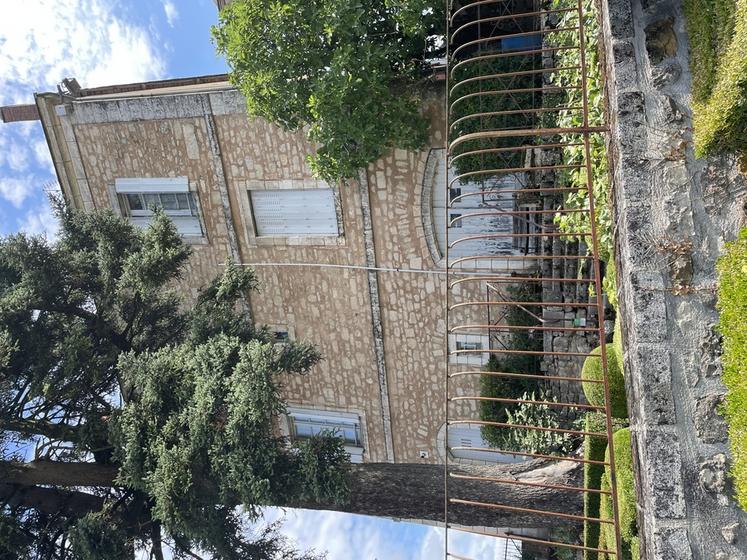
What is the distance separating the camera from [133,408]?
23.1 feet

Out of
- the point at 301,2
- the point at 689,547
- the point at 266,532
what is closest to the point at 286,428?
the point at 266,532

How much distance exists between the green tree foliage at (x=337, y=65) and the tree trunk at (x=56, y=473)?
490cm

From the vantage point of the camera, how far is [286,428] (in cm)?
1100

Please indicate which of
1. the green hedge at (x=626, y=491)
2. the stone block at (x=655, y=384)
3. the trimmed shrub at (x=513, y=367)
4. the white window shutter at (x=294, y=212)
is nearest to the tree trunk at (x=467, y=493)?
the green hedge at (x=626, y=491)

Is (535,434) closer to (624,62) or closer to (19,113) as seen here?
(624,62)

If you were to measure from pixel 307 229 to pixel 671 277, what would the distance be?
265 inches

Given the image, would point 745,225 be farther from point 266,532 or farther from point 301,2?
point 266,532

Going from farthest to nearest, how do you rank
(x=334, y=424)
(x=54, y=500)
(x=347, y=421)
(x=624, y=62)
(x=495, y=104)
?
(x=334, y=424)
(x=347, y=421)
(x=495, y=104)
(x=54, y=500)
(x=624, y=62)

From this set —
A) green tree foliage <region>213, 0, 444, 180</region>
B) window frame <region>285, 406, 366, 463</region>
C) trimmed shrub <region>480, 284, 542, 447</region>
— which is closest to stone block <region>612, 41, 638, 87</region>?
green tree foliage <region>213, 0, 444, 180</region>

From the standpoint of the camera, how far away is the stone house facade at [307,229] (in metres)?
9.31

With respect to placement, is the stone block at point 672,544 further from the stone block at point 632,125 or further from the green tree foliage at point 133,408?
the green tree foliage at point 133,408

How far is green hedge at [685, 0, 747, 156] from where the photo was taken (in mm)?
3215

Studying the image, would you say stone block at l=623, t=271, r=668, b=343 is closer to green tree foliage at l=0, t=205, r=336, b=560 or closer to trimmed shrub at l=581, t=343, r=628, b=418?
trimmed shrub at l=581, t=343, r=628, b=418

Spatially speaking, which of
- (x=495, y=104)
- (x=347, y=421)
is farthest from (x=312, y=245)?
(x=495, y=104)
